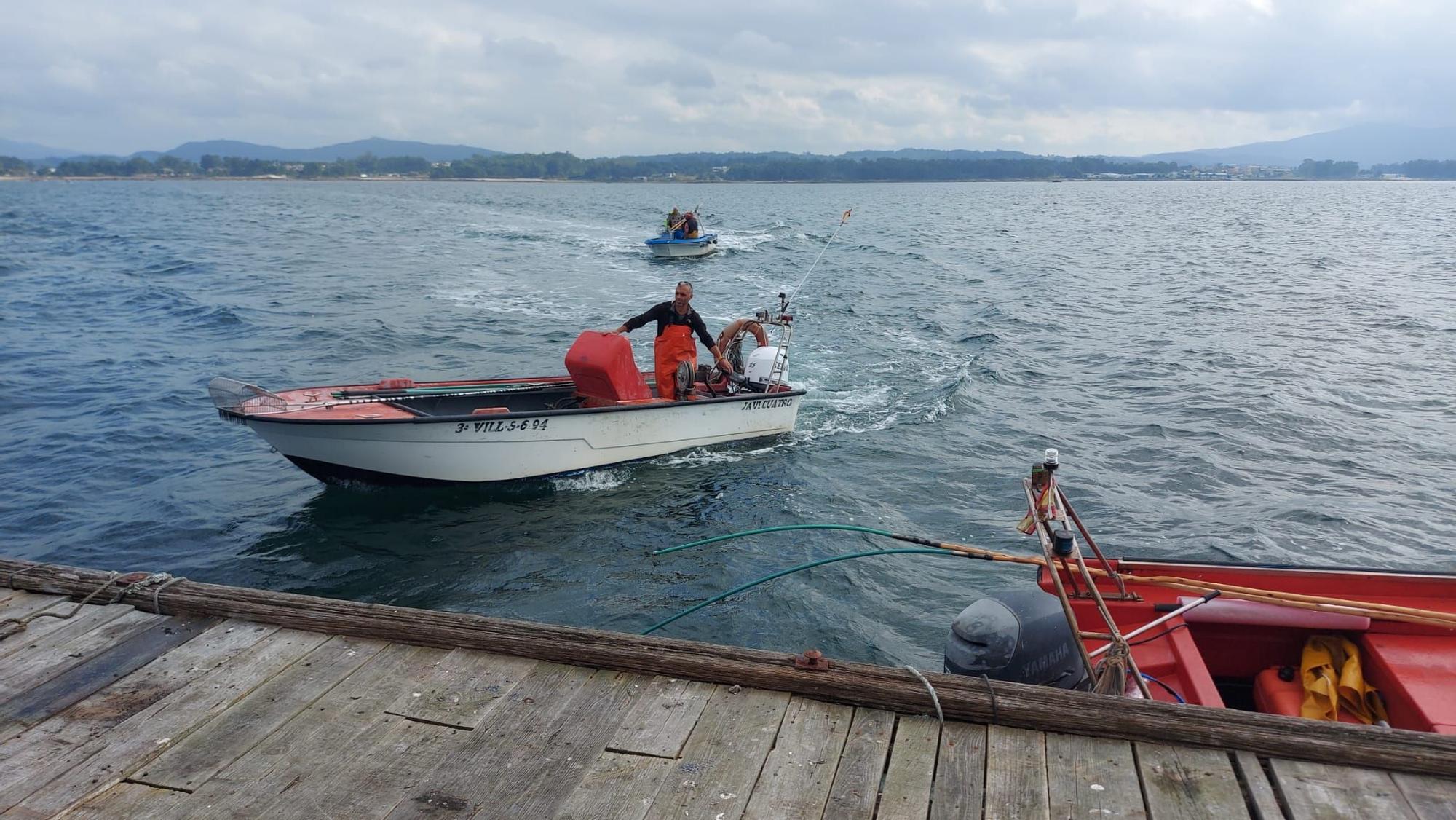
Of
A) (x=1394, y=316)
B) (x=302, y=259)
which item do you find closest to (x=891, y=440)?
(x=1394, y=316)

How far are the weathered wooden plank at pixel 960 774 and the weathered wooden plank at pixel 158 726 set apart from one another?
110 inches

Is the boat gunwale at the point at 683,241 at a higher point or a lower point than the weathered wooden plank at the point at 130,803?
lower

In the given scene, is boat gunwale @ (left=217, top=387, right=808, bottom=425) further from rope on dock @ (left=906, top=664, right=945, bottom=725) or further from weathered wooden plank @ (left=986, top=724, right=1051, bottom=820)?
weathered wooden plank @ (left=986, top=724, right=1051, bottom=820)

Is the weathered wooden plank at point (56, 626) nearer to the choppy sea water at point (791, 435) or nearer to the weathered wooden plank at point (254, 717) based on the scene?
the weathered wooden plank at point (254, 717)

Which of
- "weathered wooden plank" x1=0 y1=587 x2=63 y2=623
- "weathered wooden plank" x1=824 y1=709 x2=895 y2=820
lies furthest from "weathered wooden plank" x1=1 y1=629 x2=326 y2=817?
"weathered wooden plank" x1=824 y1=709 x2=895 y2=820

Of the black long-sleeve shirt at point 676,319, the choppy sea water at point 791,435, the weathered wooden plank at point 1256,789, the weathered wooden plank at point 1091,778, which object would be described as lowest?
the choppy sea water at point 791,435

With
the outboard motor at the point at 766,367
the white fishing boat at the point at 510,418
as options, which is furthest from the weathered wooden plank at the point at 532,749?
the outboard motor at the point at 766,367

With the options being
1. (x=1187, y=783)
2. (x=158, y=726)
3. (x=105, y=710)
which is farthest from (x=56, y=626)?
(x=1187, y=783)

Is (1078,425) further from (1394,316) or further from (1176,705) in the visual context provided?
(1394,316)

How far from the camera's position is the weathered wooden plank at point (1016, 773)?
3055mm

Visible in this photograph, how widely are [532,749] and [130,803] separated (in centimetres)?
137

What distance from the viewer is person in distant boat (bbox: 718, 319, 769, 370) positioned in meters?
13.2

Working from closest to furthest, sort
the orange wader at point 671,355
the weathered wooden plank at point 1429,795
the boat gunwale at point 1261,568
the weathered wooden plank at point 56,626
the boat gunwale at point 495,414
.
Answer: the weathered wooden plank at point 1429,795 → the weathered wooden plank at point 56,626 → the boat gunwale at point 1261,568 → the boat gunwale at point 495,414 → the orange wader at point 671,355

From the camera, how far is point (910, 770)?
3254mm
